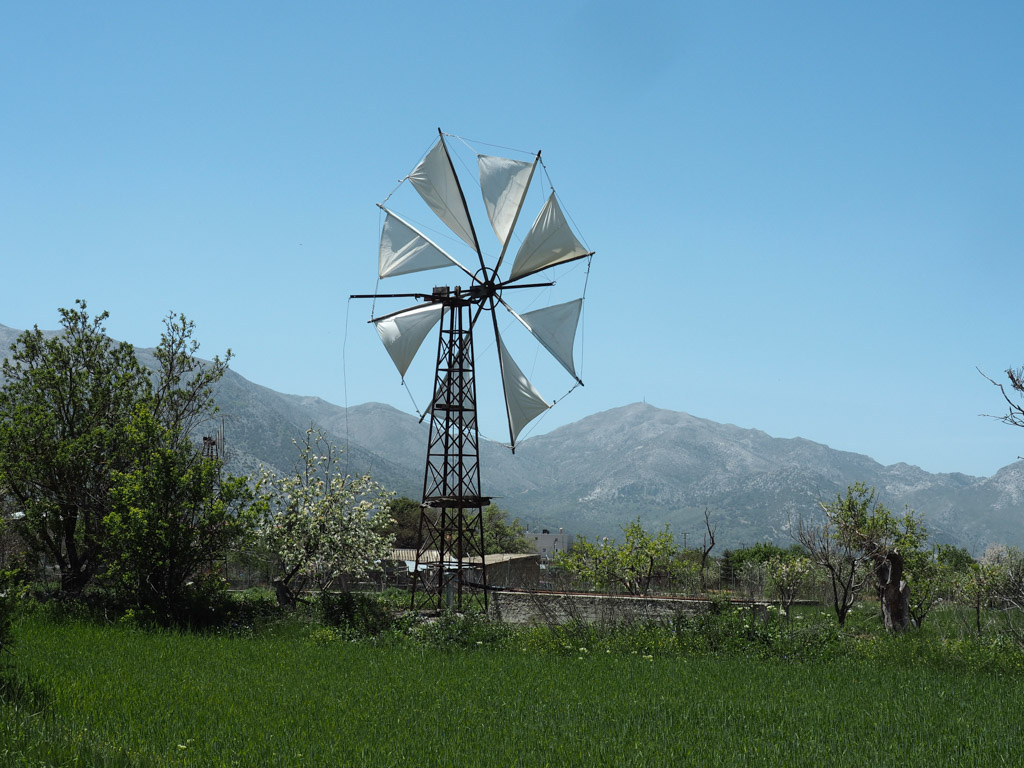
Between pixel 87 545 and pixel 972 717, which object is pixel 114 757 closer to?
pixel 972 717

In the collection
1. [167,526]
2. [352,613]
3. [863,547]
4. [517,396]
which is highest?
[517,396]

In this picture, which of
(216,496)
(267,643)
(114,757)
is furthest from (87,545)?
(114,757)

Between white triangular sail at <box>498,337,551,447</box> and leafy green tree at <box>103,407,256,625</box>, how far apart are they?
798 cm

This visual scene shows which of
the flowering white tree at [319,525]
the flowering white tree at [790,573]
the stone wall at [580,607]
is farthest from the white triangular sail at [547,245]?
the flowering white tree at [790,573]

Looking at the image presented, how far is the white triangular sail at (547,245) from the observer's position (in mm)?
23438

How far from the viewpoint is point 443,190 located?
2417 centimetres

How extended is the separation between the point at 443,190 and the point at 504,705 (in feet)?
55.4

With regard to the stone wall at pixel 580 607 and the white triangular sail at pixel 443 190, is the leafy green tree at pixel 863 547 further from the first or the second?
the white triangular sail at pixel 443 190

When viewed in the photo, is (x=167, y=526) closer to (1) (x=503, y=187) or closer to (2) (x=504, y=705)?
(2) (x=504, y=705)

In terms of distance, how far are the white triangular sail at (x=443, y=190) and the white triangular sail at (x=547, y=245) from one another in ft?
5.40

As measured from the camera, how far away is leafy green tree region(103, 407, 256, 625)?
1972 cm

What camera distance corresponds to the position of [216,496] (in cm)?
2117

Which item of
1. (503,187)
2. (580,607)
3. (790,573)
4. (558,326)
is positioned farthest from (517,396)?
(790,573)

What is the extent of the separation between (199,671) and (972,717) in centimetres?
1175
